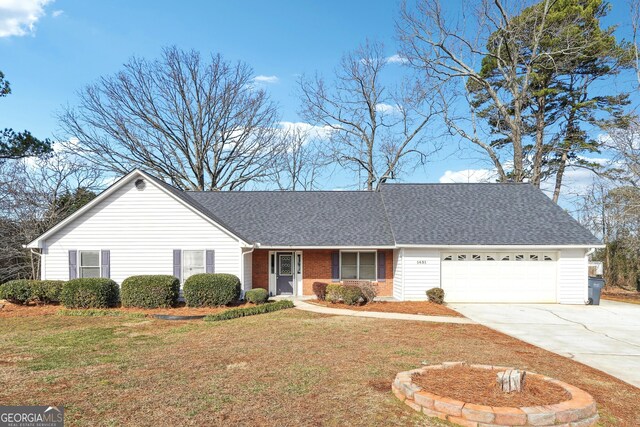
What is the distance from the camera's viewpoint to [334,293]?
55.8 feet

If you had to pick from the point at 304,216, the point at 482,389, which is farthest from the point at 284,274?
the point at 482,389

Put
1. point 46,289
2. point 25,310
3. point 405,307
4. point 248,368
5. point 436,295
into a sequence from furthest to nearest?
point 436,295, point 46,289, point 405,307, point 25,310, point 248,368

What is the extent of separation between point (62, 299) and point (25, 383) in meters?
10.3

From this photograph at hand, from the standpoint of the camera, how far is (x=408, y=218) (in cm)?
2016

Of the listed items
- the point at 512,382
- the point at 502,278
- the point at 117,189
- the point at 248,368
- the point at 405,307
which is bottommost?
the point at 405,307

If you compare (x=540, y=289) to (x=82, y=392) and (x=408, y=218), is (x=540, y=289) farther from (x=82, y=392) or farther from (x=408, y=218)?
(x=82, y=392)

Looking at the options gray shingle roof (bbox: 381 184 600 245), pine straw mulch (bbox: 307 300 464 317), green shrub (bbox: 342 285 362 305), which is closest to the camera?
pine straw mulch (bbox: 307 300 464 317)

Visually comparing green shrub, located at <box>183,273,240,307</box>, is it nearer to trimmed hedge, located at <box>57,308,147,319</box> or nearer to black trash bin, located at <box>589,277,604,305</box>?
trimmed hedge, located at <box>57,308,147,319</box>

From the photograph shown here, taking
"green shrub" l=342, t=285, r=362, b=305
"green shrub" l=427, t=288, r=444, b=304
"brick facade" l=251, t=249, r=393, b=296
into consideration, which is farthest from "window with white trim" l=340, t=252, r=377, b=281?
"green shrub" l=427, t=288, r=444, b=304

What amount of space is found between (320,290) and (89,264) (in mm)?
9557

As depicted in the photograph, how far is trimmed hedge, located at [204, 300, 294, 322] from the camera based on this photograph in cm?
1366

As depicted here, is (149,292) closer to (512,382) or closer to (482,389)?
(482,389)

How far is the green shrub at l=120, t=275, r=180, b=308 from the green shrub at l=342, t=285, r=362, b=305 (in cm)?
647

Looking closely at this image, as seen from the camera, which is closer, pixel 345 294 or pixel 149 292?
pixel 149 292
